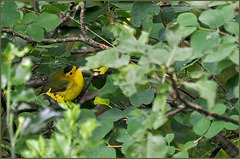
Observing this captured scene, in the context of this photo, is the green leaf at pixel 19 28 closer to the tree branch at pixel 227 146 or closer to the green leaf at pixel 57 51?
the green leaf at pixel 57 51

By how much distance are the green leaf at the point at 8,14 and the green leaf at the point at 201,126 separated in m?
0.70

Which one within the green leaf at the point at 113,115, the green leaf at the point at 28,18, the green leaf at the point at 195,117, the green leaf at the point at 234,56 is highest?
the green leaf at the point at 234,56

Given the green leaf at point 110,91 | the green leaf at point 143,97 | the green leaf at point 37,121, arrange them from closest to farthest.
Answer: the green leaf at point 37,121 → the green leaf at point 110,91 → the green leaf at point 143,97

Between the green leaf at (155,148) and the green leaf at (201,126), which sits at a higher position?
the green leaf at (155,148)

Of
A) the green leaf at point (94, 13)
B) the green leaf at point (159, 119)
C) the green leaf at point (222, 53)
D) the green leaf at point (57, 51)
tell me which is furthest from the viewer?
the green leaf at point (57, 51)

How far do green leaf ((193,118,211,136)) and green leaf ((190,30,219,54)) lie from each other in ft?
0.82

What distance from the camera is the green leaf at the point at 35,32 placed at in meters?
1.33

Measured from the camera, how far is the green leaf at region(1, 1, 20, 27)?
1184 millimetres

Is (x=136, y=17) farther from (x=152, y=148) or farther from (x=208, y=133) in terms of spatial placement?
(x=152, y=148)

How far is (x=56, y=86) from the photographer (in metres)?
2.07

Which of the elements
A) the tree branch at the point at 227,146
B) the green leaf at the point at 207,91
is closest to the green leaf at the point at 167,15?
the tree branch at the point at 227,146

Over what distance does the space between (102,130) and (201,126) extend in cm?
31

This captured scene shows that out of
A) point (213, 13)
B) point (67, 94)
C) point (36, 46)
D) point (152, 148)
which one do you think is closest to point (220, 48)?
point (213, 13)

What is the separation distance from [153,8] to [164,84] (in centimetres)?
67
